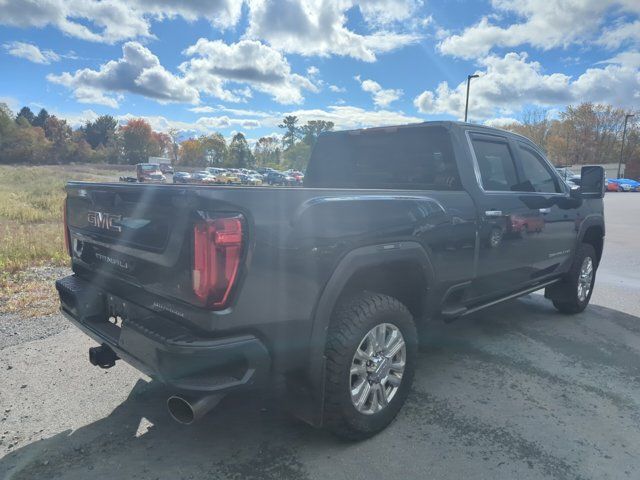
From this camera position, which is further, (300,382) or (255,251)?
(300,382)

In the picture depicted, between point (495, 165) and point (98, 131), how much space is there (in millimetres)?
129735

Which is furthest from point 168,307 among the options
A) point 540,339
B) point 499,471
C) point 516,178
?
point 540,339

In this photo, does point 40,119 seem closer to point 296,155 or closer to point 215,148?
point 215,148

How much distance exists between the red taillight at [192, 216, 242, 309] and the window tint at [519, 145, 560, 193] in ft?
10.7

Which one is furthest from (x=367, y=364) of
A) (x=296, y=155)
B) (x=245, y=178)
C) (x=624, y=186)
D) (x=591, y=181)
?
(x=296, y=155)

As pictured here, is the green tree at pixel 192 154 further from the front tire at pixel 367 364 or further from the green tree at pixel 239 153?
the front tire at pixel 367 364

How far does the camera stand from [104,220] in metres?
2.69

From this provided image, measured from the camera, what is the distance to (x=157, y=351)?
82.4 inches

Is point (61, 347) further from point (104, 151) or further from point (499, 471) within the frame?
point (104, 151)

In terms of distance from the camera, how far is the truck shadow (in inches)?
96.1

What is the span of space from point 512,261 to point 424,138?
131cm

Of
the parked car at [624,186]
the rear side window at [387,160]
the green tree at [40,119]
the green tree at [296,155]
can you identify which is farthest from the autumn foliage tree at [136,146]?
the rear side window at [387,160]

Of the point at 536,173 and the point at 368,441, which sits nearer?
the point at 368,441

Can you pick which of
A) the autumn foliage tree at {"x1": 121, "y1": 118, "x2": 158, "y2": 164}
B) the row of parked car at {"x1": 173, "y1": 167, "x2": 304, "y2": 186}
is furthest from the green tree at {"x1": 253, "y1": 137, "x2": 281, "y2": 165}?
the row of parked car at {"x1": 173, "y1": 167, "x2": 304, "y2": 186}
